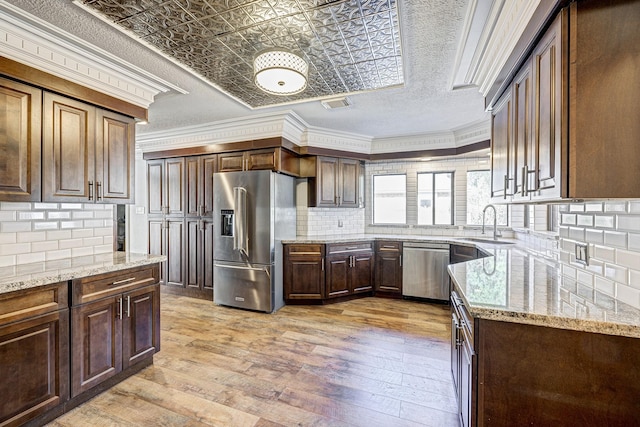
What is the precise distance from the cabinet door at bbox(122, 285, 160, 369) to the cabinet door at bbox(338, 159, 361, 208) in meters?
2.85

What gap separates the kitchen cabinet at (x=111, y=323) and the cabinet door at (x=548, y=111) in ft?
8.96

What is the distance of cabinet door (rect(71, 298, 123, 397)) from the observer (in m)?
1.91

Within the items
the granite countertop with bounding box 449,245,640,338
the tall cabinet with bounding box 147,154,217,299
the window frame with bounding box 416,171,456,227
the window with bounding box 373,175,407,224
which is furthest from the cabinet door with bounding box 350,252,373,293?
the granite countertop with bounding box 449,245,640,338

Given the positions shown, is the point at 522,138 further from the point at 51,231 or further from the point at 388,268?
the point at 51,231

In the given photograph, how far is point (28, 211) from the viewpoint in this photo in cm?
217

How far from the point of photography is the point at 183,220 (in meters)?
4.35

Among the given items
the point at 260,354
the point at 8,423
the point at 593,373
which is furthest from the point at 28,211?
the point at 593,373

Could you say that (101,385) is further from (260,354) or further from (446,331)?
(446,331)

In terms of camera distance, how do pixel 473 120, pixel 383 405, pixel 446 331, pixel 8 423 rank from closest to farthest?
1. pixel 8 423
2. pixel 383 405
3. pixel 446 331
4. pixel 473 120

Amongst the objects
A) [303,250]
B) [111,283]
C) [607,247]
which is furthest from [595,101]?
[303,250]

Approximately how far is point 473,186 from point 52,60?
16.5 feet

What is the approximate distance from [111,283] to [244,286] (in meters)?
1.82

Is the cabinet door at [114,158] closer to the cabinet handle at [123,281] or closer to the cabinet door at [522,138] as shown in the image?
the cabinet handle at [123,281]

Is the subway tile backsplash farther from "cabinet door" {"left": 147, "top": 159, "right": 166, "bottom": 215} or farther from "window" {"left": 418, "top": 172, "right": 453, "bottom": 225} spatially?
"window" {"left": 418, "top": 172, "right": 453, "bottom": 225}
